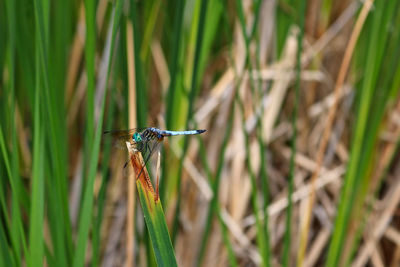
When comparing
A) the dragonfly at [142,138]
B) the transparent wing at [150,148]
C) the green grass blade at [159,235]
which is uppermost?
the dragonfly at [142,138]

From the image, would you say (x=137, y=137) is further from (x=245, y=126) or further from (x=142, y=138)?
(x=245, y=126)

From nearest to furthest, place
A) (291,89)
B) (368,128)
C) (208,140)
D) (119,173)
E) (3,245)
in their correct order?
1. (3,245)
2. (368,128)
3. (119,173)
4. (208,140)
5. (291,89)

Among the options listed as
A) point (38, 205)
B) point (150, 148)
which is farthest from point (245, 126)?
point (38, 205)

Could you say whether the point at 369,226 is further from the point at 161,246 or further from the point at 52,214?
the point at 161,246

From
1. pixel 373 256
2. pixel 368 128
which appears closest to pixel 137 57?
pixel 368 128

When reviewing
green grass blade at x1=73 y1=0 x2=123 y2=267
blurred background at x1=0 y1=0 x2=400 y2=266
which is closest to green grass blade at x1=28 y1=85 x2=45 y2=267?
green grass blade at x1=73 y1=0 x2=123 y2=267

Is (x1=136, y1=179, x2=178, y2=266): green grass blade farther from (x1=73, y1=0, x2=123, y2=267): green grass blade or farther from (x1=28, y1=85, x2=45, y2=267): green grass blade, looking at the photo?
(x1=28, y1=85, x2=45, y2=267): green grass blade

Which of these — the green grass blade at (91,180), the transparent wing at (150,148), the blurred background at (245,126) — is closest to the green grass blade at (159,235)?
the green grass blade at (91,180)

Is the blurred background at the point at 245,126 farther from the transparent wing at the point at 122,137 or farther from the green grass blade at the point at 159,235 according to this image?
the green grass blade at the point at 159,235
